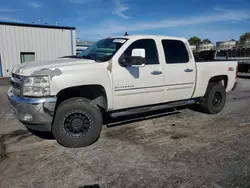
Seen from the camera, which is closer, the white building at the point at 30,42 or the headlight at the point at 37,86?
the headlight at the point at 37,86


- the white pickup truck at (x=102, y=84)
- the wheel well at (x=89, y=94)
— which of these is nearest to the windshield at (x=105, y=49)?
the white pickup truck at (x=102, y=84)

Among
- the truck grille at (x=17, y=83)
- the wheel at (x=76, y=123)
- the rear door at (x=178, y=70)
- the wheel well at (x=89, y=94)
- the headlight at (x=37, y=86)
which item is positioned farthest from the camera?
the rear door at (x=178, y=70)

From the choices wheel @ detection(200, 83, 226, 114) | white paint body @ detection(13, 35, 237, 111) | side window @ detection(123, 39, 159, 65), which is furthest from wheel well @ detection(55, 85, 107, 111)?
wheel @ detection(200, 83, 226, 114)

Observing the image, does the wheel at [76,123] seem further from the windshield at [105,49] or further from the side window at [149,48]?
the side window at [149,48]

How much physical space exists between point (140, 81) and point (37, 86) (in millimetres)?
1924

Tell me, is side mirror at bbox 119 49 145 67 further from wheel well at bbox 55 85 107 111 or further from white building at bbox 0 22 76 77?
white building at bbox 0 22 76 77

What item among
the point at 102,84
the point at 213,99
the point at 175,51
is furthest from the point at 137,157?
the point at 213,99

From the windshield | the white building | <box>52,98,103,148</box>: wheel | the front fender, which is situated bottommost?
<box>52,98,103,148</box>: wheel

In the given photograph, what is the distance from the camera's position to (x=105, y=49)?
4.73 metres

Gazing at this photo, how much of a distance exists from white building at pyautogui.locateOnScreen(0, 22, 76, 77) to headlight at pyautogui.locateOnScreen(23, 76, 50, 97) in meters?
15.3

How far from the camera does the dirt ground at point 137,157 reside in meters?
3.01

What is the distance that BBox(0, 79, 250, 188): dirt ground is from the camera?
9.88 ft

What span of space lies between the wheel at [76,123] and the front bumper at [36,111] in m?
0.17

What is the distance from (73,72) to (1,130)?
245cm
